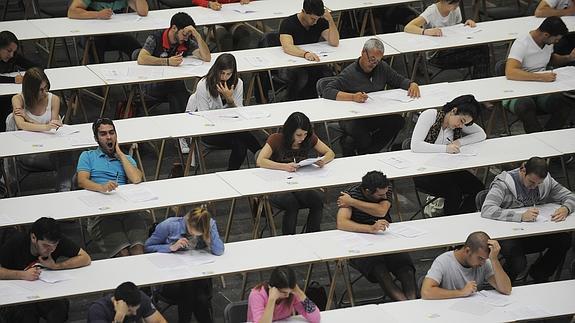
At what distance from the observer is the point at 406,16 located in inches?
486

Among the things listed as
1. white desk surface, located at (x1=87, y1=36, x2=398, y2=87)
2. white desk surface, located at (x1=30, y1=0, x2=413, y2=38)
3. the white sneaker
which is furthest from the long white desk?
white desk surface, located at (x1=30, y1=0, x2=413, y2=38)

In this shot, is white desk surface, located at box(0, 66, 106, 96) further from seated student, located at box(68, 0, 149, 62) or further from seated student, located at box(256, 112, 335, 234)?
seated student, located at box(256, 112, 335, 234)

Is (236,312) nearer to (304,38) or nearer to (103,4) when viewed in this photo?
(304,38)

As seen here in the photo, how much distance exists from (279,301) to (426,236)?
1261 mm

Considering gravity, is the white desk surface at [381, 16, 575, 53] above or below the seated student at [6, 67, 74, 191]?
above

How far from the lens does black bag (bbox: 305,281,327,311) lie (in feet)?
28.1

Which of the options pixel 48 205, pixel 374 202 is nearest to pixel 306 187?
pixel 374 202

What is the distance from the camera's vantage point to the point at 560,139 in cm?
980

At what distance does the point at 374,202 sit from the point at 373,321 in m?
1.21

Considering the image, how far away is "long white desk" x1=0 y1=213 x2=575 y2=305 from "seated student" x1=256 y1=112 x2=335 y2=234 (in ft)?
2.64

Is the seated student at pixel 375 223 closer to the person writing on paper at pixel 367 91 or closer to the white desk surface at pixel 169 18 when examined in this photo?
the person writing on paper at pixel 367 91

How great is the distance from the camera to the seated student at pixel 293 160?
30.3 feet

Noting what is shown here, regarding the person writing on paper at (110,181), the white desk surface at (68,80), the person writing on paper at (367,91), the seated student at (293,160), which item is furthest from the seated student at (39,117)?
the person writing on paper at (367,91)

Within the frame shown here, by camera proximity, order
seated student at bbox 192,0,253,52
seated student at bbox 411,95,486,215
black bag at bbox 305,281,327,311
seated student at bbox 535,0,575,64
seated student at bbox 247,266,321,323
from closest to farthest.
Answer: seated student at bbox 247,266,321,323
black bag at bbox 305,281,327,311
seated student at bbox 411,95,486,215
seated student at bbox 535,0,575,64
seated student at bbox 192,0,253,52
